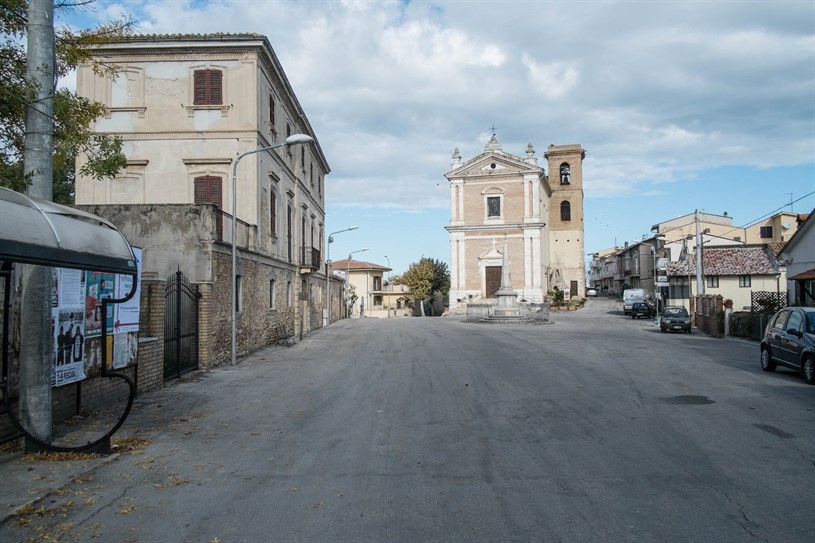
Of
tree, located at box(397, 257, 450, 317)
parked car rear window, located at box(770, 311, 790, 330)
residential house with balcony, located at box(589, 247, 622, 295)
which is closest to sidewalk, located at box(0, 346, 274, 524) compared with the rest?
parked car rear window, located at box(770, 311, 790, 330)

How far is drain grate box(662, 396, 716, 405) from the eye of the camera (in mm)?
10109

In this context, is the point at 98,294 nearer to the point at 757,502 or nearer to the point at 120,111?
the point at 757,502

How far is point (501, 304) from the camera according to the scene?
40.8 m

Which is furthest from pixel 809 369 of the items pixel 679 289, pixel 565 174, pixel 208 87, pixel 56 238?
pixel 565 174

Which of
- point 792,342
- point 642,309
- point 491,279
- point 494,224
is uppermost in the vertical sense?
point 494,224

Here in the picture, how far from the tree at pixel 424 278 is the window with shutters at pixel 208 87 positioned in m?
49.2

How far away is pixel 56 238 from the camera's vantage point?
19.8 feet

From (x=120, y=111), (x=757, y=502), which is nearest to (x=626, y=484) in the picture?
(x=757, y=502)

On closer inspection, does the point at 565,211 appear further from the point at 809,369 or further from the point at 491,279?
the point at 809,369

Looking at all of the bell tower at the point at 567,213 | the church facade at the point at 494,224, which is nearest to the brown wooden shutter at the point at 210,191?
the church facade at the point at 494,224

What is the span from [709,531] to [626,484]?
3.89ft

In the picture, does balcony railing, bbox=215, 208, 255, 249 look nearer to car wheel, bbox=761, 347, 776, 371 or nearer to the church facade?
car wheel, bbox=761, 347, 776, 371

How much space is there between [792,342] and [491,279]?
46077 millimetres

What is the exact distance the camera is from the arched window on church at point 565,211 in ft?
238
